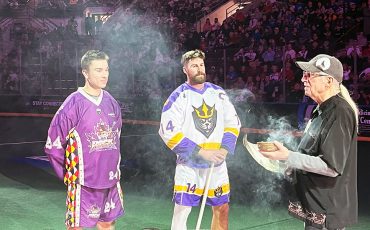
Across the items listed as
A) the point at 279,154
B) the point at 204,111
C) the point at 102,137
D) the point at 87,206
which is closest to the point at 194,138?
the point at 204,111

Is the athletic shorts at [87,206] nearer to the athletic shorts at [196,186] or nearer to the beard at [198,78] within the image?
the athletic shorts at [196,186]

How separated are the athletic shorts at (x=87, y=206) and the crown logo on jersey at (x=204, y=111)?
1.07 meters

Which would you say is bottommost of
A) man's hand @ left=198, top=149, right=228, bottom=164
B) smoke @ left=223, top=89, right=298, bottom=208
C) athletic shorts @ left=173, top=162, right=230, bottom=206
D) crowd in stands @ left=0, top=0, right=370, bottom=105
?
smoke @ left=223, top=89, right=298, bottom=208

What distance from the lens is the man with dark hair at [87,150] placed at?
15.3ft

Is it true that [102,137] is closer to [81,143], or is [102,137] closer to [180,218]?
[81,143]

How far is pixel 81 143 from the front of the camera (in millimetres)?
4680

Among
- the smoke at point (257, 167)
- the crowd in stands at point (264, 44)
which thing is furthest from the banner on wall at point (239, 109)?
the crowd in stands at point (264, 44)

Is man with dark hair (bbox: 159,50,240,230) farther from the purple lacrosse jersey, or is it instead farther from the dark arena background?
the dark arena background

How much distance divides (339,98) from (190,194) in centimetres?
193

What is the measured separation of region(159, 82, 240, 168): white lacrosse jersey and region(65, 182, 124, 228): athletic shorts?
76 cm

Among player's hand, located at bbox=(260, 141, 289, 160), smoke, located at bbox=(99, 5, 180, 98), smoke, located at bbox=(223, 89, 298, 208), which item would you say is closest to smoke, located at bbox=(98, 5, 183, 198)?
smoke, located at bbox=(99, 5, 180, 98)

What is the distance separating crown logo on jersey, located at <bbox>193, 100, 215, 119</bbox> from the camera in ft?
16.6

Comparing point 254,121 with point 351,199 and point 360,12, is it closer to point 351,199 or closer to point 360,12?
point 360,12

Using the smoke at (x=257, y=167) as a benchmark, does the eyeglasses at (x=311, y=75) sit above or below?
above
